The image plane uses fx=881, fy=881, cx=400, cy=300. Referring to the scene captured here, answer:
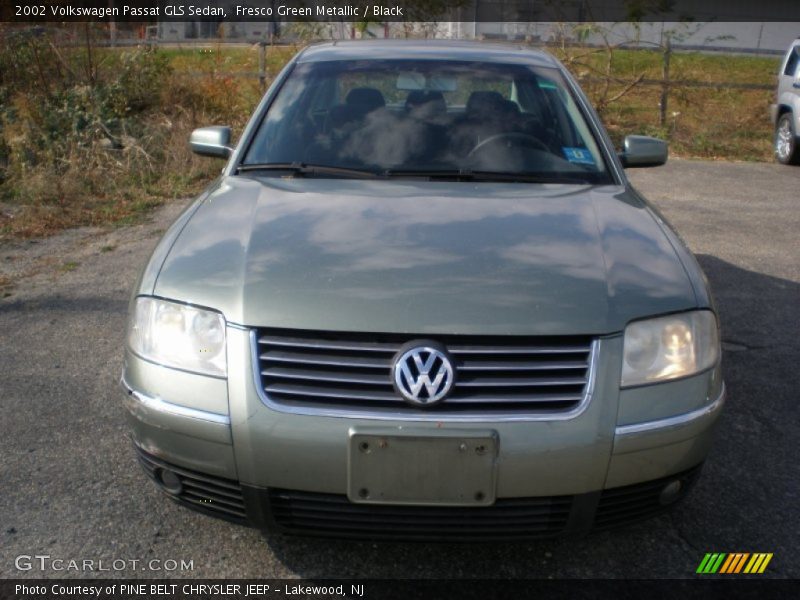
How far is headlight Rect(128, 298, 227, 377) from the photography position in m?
2.46

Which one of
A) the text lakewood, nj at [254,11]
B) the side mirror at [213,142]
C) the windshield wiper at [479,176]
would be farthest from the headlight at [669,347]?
the text lakewood, nj at [254,11]

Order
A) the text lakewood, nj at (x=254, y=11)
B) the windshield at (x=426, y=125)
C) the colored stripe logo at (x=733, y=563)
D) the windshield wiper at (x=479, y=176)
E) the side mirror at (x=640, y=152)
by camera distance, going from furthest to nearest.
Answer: the text lakewood, nj at (x=254, y=11)
the side mirror at (x=640, y=152)
the windshield at (x=426, y=125)
the windshield wiper at (x=479, y=176)
the colored stripe logo at (x=733, y=563)

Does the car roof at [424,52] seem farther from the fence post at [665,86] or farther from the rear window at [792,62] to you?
the fence post at [665,86]

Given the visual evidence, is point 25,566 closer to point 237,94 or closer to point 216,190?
point 216,190

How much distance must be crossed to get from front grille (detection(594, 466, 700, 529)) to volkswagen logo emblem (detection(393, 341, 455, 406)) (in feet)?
1.81

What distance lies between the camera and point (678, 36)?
1418 centimetres

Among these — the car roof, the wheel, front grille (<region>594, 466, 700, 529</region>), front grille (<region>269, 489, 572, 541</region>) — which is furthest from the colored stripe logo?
the wheel

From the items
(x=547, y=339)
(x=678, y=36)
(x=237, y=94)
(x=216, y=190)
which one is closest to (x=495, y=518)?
(x=547, y=339)

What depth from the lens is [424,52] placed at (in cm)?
427

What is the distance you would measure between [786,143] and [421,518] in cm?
1141

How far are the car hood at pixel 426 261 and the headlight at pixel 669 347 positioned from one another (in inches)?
1.7

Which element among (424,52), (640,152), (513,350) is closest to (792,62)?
(640,152)

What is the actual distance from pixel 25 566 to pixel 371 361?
1.28m

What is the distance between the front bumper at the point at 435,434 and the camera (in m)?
2.32
